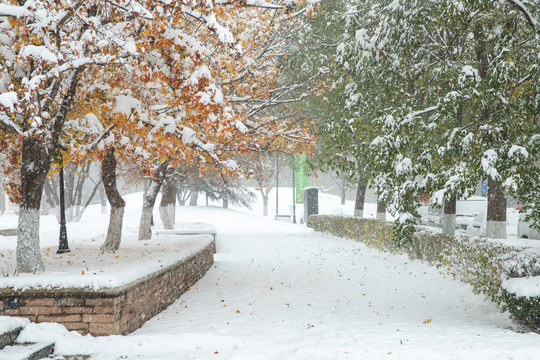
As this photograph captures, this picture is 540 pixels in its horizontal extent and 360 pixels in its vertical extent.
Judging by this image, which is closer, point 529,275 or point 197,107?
point 529,275

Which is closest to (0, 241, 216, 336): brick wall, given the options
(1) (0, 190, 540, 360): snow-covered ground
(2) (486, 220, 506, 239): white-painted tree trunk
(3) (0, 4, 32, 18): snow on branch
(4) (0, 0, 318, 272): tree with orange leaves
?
(1) (0, 190, 540, 360): snow-covered ground

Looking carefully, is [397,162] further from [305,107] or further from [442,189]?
[305,107]

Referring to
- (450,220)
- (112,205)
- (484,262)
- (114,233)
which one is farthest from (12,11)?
(450,220)

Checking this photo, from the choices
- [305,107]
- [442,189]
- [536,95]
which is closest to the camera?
[536,95]

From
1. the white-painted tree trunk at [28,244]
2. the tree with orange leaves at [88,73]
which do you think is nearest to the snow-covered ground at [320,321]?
the white-painted tree trunk at [28,244]

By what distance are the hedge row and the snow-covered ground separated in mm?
318

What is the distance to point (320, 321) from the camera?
6.94 m

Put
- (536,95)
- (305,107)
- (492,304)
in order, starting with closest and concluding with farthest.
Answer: (536,95) → (492,304) → (305,107)

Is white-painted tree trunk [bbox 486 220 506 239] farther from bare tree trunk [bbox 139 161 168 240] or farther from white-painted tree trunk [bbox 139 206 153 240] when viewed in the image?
white-painted tree trunk [bbox 139 206 153 240]

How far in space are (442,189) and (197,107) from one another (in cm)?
405

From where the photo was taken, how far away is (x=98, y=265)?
723 cm

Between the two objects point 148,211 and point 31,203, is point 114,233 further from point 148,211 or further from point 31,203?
point 148,211

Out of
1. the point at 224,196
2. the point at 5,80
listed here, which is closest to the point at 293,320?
the point at 5,80

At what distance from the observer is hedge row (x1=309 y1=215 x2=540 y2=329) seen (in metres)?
6.33
